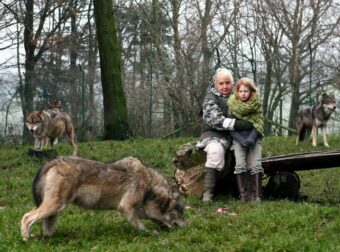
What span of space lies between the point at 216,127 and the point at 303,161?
1390mm

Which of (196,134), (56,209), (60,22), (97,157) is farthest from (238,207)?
(60,22)

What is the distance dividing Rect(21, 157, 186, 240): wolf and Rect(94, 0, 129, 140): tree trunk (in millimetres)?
11950

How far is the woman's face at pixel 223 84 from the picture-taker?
8789mm

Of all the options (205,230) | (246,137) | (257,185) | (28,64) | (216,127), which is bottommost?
(205,230)

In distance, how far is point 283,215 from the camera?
680 centimetres

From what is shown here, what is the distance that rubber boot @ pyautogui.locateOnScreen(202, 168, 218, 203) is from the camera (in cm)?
861

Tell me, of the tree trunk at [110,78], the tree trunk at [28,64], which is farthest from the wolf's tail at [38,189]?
the tree trunk at [28,64]

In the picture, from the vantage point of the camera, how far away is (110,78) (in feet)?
62.5

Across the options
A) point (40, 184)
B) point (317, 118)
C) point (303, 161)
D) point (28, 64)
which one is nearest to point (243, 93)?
point (303, 161)

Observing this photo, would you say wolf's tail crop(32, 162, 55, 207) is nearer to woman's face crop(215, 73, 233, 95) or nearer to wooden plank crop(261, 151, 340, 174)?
woman's face crop(215, 73, 233, 95)

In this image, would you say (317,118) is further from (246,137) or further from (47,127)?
(246,137)

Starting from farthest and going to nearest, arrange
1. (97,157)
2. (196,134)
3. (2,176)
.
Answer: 1. (196,134)
2. (97,157)
3. (2,176)

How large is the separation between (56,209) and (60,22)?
22.1 metres

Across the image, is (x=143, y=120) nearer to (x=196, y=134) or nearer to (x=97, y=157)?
(x=196, y=134)
